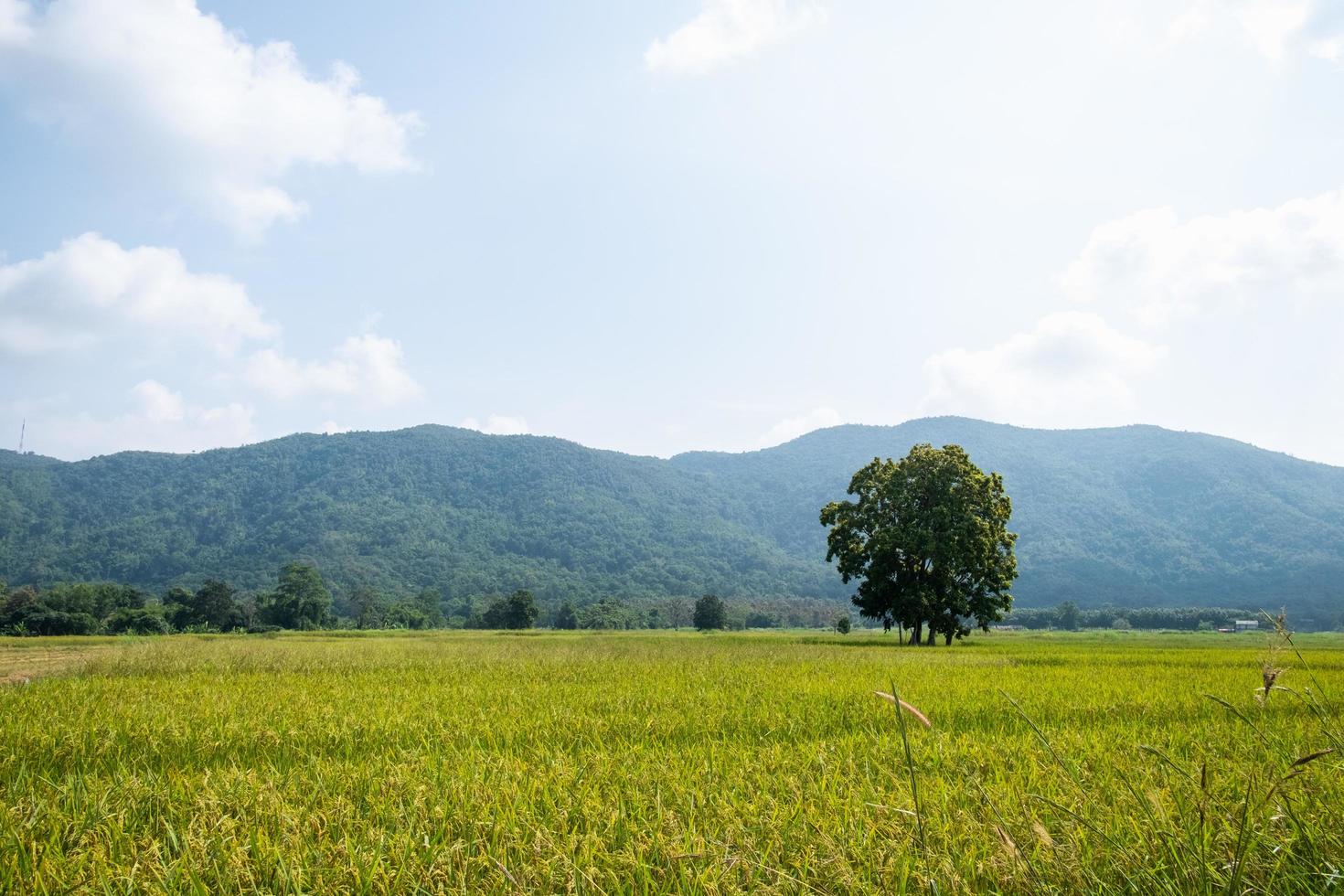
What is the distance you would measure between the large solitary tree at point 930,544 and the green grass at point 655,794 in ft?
99.9

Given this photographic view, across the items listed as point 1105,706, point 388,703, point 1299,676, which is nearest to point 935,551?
point 1299,676

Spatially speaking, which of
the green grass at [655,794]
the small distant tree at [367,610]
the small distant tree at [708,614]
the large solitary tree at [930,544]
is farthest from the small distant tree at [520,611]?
the green grass at [655,794]

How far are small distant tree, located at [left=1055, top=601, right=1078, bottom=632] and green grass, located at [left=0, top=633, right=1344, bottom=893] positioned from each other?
177948 mm

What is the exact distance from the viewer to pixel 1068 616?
16625 centimetres

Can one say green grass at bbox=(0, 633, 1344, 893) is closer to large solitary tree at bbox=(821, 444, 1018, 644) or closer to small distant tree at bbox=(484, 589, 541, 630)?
large solitary tree at bbox=(821, 444, 1018, 644)

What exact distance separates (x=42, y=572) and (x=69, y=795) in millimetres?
247037

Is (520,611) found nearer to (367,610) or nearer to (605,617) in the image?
(605,617)

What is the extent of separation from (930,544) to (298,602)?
9567 cm

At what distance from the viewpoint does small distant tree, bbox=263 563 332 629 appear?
102875 mm

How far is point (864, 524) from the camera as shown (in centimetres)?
4547

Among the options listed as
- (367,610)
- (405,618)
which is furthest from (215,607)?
(367,610)

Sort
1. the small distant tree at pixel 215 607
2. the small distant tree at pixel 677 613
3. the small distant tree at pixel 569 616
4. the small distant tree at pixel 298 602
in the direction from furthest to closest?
1. the small distant tree at pixel 677 613
2. the small distant tree at pixel 569 616
3. the small distant tree at pixel 298 602
4. the small distant tree at pixel 215 607

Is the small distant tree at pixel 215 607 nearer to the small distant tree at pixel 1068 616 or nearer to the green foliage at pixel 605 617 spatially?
the green foliage at pixel 605 617

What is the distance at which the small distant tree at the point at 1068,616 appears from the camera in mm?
165125
